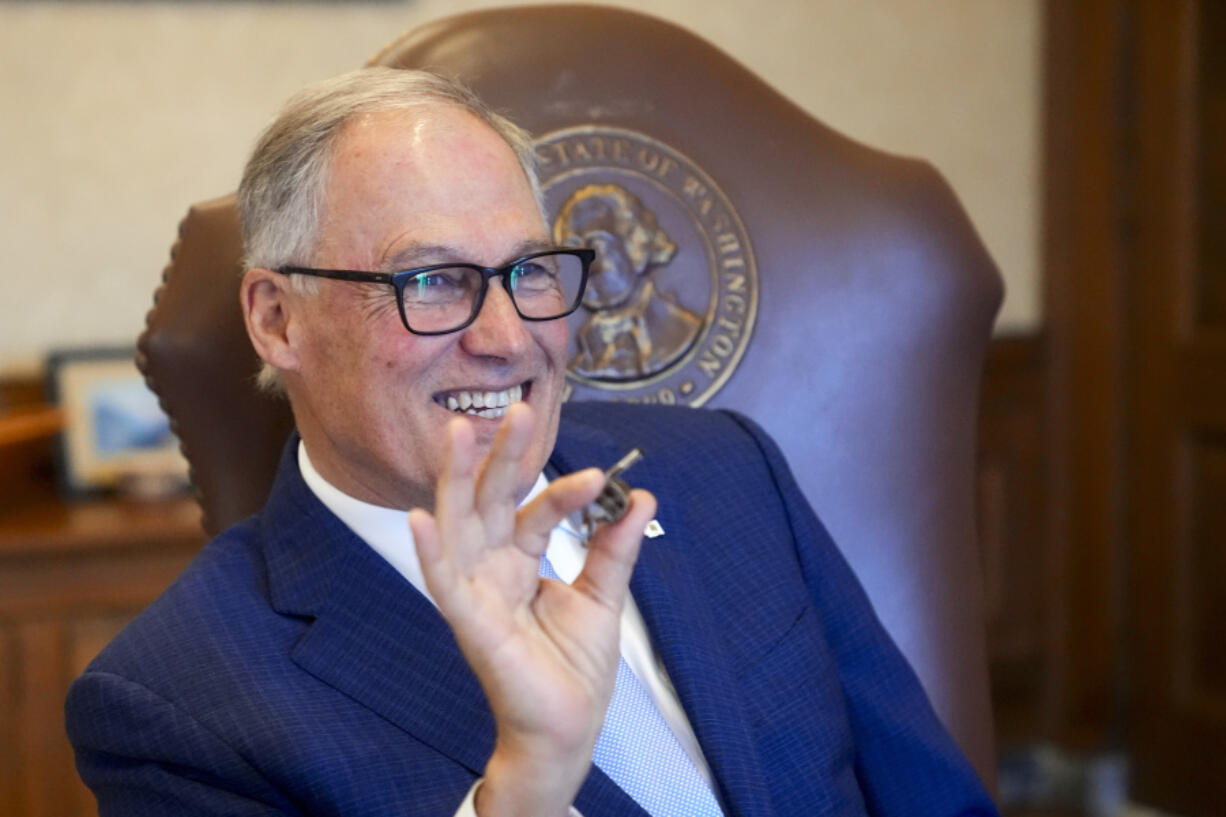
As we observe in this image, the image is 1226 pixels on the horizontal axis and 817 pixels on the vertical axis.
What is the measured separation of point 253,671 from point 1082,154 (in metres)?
2.75

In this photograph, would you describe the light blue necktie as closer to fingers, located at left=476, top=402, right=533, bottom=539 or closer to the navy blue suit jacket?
the navy blue suit jacket

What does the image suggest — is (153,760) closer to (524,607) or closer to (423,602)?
(423,602)

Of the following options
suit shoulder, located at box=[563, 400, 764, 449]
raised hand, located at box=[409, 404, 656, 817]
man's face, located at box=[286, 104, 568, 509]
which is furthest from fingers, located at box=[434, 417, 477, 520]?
suit shoulder, located at box=[563, 400, 764, 449]

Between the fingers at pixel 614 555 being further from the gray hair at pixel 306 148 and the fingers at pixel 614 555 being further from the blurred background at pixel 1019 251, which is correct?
the blurred background at pixel 1019 251

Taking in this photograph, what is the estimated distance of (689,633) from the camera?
4.56 feet

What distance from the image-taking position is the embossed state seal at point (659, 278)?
5.39 feet

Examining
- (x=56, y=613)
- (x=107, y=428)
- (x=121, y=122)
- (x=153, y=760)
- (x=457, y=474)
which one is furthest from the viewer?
(x=121, y=122)

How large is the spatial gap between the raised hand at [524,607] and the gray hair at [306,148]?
0.45 meters

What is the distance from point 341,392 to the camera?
4.26 ft

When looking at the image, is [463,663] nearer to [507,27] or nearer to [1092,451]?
[507,27]

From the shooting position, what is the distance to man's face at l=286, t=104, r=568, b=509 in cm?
127

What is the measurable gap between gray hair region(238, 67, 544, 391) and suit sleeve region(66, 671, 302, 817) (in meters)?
Answer: 0.40

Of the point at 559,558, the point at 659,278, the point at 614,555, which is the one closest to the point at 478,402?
the point at 559,558

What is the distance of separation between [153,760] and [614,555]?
463mm
